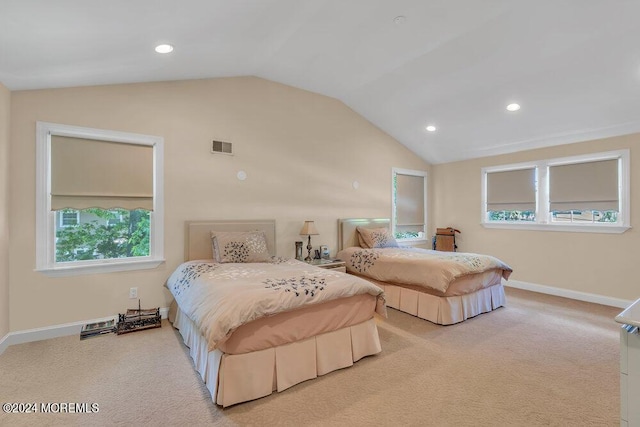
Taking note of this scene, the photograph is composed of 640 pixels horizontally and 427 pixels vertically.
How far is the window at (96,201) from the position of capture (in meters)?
3.03

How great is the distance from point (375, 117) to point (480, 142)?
1875 mm

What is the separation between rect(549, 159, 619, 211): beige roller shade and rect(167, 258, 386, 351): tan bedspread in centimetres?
380

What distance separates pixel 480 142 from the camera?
205 inches

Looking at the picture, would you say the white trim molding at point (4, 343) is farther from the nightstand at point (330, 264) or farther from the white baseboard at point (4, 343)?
the nightstand at point (330, 264)

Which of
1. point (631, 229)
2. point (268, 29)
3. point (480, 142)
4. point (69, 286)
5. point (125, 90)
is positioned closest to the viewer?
point (268, 29)

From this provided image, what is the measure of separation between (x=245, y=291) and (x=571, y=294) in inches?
193

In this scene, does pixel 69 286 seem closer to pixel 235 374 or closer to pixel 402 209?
pixel 235 374

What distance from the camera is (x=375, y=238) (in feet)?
16.3

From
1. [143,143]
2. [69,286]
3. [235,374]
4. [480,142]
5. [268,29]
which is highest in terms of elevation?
[268,29]

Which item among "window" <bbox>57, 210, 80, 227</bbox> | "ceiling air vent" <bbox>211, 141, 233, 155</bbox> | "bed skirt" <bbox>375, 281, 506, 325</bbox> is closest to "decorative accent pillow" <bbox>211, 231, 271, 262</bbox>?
"ceiling air vent" <bbox>211, 141, 233, 155</bbox>

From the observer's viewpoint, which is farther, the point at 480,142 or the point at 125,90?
the point at 480,142

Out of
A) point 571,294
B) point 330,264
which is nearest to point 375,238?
point 330,264

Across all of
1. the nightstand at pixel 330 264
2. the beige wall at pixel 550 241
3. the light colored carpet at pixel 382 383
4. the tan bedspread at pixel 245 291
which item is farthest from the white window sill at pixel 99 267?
the beige wall at pixel 550 241

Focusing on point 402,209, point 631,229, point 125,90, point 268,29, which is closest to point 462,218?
point 402,209
